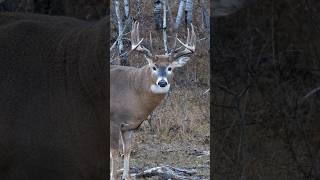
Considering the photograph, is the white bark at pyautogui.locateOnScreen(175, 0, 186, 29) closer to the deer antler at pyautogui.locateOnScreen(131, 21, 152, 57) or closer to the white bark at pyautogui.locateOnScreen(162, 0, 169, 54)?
the white bark at pyautogui.locateOnScreen(162, 0, 169, 54)

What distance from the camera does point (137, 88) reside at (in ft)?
7.42

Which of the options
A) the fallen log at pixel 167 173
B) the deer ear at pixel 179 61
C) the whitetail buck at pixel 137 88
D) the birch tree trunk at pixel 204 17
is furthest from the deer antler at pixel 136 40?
the fallen log at pixel 167 173

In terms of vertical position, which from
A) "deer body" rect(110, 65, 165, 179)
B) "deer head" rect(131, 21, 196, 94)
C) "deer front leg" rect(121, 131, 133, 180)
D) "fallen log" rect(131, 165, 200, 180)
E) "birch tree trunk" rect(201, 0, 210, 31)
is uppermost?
"birch tree trunk" rect(201, 0, 210, 31)

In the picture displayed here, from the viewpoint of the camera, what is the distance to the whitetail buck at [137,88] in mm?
2164

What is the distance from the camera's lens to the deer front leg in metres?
2.21

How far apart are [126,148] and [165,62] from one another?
38cm

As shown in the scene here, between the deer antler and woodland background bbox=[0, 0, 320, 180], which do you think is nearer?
the deer antler

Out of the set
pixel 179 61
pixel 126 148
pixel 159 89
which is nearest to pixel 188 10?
pixel 179 61

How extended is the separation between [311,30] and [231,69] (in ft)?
1.29
